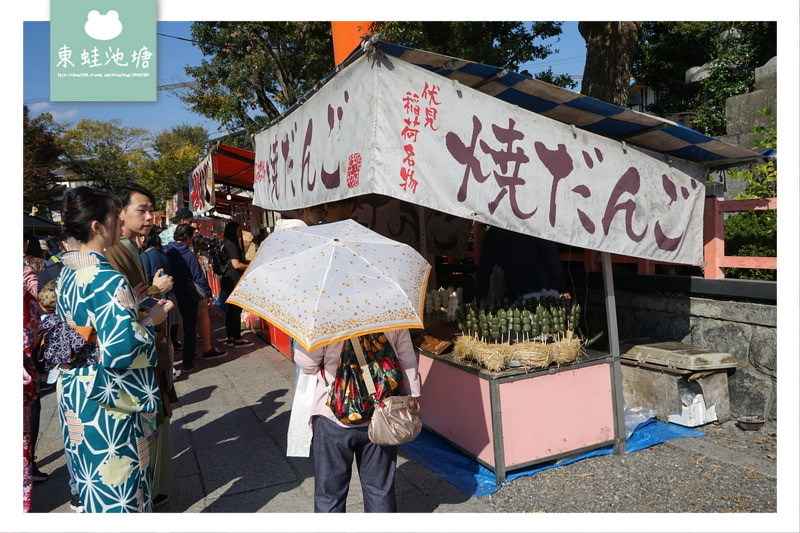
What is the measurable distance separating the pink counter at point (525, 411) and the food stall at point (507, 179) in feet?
0.04

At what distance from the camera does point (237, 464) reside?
15.8 ft

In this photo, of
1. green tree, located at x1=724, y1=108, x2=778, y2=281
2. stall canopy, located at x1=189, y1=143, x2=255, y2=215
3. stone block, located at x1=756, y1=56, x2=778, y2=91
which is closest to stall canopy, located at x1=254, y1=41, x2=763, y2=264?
green tree, located at x1=724, y1=108, x2=778, y2=281

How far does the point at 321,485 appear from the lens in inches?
116

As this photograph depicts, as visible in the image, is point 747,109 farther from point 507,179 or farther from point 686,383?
point 507,179

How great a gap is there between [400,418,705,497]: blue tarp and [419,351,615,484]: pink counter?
0.11m

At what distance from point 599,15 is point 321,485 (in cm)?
380

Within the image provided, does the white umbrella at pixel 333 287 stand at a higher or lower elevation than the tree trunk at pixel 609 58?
lower

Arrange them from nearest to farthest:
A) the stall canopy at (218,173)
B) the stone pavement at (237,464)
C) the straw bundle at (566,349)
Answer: the stone pavement at (237,464) < the straw bundle at (566,349) < the stall canopy at (218,173)

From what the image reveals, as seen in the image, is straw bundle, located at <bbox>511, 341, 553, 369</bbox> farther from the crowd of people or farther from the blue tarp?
the crowd of people

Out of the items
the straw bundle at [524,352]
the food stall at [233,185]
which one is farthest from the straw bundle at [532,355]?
the food stall at [233,185]

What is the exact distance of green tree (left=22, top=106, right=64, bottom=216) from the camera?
28328 millimetres

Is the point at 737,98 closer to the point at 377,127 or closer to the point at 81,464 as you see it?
the point at 377,127

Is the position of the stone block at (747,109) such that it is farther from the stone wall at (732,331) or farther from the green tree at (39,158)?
the green tree at (39,158)

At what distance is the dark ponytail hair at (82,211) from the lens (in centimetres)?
302
